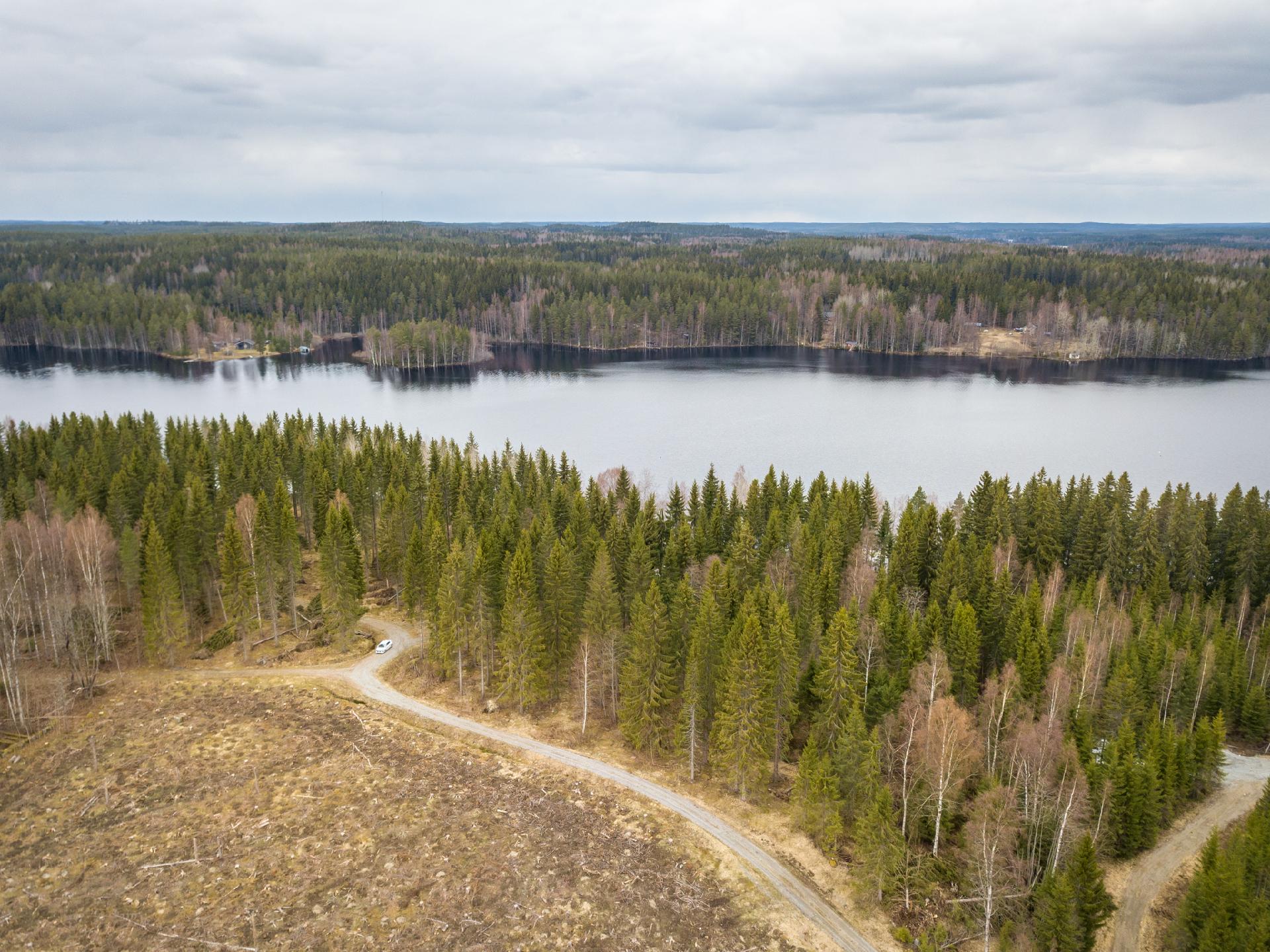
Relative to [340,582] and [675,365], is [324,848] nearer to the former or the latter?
[340,582]

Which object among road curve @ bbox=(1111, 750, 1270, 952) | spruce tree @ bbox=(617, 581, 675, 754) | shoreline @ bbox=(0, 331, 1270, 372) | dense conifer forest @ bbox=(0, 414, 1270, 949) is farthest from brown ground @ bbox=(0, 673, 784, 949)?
shoreline @ bbox=(0, 331, 1270, 372)

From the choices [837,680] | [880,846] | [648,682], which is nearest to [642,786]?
[648,682]

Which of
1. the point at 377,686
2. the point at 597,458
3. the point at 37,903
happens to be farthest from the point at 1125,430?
the point at 37,903

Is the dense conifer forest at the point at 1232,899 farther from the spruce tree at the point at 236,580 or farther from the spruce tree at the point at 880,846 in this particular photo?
the spruce tree at the point at 236,580

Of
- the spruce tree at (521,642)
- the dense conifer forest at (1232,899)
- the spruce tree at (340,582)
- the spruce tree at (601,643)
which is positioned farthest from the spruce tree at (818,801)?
the spruce tree at (340,582)

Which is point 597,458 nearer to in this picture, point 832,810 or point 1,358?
point 832,810

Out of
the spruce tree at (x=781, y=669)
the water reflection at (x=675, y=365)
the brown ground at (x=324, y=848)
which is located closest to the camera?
the brown ground at (x=324, y=848)
